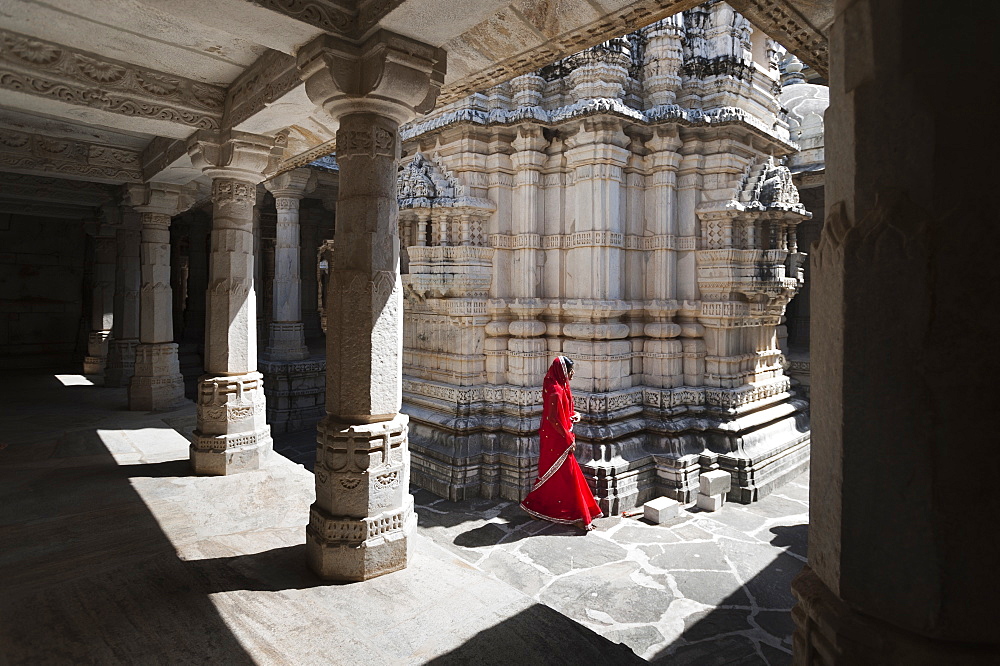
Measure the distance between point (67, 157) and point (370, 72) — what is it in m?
5.58

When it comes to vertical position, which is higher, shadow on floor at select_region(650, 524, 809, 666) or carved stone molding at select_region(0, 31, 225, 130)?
carved stone molding at select_region(0, 31, 225, 130)

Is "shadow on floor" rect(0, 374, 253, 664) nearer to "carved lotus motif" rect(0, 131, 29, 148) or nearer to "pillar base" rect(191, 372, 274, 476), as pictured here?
"pillar base" rect(191, 372, 274, 476)

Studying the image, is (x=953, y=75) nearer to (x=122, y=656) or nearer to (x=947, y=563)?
(x=947, y=563)

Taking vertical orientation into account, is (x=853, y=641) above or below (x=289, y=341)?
below

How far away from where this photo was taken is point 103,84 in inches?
165

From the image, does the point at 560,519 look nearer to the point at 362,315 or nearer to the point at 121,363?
the point at 362,315

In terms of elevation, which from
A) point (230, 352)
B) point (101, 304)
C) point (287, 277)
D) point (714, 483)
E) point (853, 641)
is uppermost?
point (287, 277)

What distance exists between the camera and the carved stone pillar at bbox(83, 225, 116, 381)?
476 inches

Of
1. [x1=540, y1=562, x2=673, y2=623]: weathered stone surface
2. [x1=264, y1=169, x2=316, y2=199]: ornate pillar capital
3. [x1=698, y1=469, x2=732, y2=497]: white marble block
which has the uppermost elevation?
[x1=264, y1=169, x2=316, y2=199]: ornate pillar capital

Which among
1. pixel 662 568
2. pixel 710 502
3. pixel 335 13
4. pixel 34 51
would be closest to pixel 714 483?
pixel 710 502

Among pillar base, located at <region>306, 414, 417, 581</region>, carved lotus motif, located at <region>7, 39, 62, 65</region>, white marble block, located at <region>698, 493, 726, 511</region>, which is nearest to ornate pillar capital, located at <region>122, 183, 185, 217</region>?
carved lotus motif, located at <region>7, 39, 62, 65</region>

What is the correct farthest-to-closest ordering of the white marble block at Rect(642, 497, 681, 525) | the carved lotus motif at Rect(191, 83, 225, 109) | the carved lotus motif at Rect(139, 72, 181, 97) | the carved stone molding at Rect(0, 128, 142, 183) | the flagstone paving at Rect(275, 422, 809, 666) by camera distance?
the white marble block at Rect(642, 497, 681, 525)
the carved stone molding at Rect(0, 128, 142, 183)
the carved lotus motif at Rect(191, 83, 225, 109)
the carved lotus motif at Rect(139, 72, 181, 97)
the flagstone paving at Rect(275, 422, 809, 666)

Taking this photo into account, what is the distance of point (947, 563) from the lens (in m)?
1.18

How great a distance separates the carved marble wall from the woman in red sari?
1.04m
